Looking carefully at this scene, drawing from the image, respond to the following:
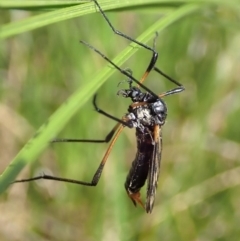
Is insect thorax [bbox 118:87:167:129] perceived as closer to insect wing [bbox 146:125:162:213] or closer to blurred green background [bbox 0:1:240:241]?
insect wing [bbox 146:125:162:213]

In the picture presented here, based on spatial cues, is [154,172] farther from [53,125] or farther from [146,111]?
[53,125]

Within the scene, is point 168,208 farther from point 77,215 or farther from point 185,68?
point 185,68

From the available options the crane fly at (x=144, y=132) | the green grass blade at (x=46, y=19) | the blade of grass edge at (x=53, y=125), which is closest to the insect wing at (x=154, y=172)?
the crane fly at (x=144, y=132)

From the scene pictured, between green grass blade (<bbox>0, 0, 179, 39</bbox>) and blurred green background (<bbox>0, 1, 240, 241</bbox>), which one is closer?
green grass blade (<bbox>0, 0, 179, 39</bbox>)

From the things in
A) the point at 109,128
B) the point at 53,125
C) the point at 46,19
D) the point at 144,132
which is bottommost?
the point at 53,125

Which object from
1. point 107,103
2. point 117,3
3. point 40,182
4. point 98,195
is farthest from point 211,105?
point 117,3

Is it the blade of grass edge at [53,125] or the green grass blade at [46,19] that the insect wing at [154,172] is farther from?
the green grass blade at [46,19]

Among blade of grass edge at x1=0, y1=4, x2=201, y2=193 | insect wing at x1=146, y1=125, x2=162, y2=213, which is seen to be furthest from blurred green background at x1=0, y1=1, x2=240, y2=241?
blade of grass edge at x1=0, y1=4, x2=201, y2=193

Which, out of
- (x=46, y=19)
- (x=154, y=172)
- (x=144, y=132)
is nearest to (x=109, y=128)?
(x=144, y=132)
